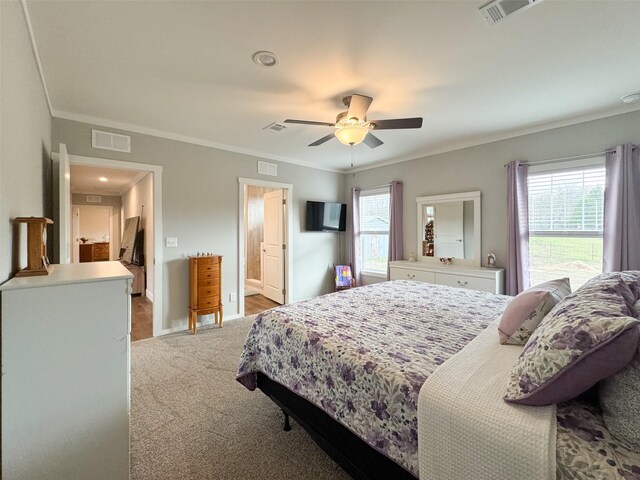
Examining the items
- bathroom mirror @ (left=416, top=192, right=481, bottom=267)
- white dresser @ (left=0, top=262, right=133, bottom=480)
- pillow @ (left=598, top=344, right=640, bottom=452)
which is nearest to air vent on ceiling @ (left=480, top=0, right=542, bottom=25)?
pillow @ (left=598, top=344, right=640, bottom=452)

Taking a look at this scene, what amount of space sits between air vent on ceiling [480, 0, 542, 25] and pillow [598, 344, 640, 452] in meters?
1.80

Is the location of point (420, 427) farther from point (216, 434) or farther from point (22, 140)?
point (22, 140)

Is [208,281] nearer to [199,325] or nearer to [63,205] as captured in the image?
[199,325]

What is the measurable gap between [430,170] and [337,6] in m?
3.25

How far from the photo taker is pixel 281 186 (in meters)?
4.73

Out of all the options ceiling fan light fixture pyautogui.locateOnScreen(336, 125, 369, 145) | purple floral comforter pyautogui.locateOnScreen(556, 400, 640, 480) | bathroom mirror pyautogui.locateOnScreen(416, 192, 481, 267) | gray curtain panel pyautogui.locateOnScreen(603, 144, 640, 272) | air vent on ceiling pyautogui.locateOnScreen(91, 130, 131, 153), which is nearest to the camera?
→ purple floral comforter pyautogui.locateOnScreen(556, 400, 640, 480)

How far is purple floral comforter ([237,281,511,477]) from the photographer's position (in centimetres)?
118

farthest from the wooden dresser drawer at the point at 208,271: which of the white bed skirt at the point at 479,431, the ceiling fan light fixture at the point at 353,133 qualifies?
the white bed skirt at the point at 479,431

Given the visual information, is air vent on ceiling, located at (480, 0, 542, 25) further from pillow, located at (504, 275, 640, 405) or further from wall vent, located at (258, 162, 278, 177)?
wall vent, located at (258, 162, 278, 177)

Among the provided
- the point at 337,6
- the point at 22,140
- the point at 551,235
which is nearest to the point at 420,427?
the point at 337,6

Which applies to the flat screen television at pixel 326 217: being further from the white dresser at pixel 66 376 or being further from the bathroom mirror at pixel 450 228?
the white dresser at pixel 66 376

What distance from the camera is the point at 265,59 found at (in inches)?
80.4

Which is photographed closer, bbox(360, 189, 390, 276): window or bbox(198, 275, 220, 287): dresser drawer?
bbox(198, 275, 220, 287): dresser drawer

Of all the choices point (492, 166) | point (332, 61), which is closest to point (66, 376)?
point (332, 61)
